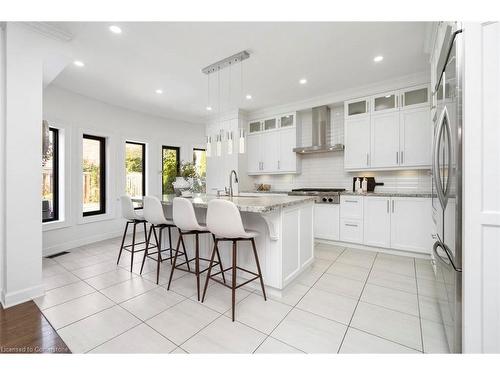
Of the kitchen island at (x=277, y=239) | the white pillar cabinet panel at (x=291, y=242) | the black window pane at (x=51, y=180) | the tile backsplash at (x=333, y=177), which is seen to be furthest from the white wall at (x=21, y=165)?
the tile backsplash at (x=333, y=177)

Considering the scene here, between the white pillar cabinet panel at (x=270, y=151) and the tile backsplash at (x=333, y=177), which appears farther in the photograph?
the white pillar cabinet panel at (x=270, y=151)

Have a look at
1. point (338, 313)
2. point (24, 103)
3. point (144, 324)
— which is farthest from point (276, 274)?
point (24, 103)

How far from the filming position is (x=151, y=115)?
17.0 feet

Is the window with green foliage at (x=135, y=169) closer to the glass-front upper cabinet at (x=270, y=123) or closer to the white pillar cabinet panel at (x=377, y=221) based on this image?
the glass-front upper cabinet at (x=270, y=123)

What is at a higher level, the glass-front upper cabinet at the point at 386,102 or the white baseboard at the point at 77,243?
the glass-front upper cabinet at the point at 386,102

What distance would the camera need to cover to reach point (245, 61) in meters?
3.00

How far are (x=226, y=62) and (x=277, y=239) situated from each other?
2.38 meters

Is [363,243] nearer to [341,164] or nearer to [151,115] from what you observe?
[341,164]

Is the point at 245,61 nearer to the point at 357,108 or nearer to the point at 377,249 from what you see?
the point at 357,108

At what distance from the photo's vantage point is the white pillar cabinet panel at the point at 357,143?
382 cm

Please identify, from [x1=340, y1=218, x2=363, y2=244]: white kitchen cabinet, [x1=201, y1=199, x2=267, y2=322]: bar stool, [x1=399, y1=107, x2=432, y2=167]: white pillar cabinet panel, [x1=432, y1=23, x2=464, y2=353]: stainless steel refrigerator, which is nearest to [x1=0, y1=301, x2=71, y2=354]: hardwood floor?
[x1=201, y1=199, x2=267, y2=322]: bar stool

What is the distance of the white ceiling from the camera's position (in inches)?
92.4

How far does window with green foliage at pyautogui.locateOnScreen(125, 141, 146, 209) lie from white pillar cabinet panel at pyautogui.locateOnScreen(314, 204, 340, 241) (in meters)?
3.77

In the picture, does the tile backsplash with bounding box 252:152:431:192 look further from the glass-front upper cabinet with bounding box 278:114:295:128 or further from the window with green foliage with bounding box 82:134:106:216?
the window with green foliage with bounding box 82:134:106:216
